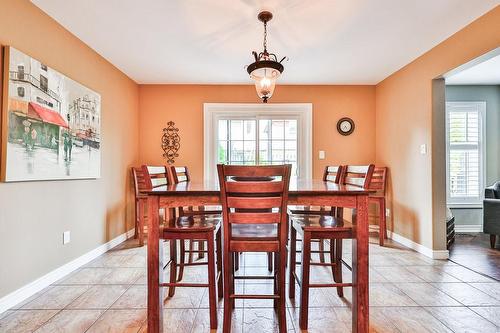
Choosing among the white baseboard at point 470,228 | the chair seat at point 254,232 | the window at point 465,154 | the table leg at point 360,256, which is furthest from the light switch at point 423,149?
the chair seat at point 254,232

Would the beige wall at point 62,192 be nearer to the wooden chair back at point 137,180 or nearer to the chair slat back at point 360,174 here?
the wooden chair back at point 137,180

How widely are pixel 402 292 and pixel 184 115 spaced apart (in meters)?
3.62

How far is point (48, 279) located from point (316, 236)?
2.30 m

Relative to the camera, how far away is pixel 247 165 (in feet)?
5.53

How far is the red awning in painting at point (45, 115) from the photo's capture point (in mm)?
2137

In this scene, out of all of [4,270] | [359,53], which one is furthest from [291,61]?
[4,270]

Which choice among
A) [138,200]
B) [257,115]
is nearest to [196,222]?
[138,200]

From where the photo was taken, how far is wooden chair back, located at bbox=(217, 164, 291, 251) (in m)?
1.44

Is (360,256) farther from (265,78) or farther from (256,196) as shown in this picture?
(265,78)

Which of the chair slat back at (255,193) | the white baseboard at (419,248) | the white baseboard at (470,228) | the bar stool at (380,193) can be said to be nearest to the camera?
the chair slat back at (255,193)

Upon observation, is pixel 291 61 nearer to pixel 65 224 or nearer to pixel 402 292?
pixel 402 292

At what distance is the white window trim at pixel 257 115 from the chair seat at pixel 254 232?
2.53 m

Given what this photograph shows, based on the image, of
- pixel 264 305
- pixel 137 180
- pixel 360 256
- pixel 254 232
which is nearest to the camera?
pixel 360 256

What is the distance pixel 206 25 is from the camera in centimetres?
257
